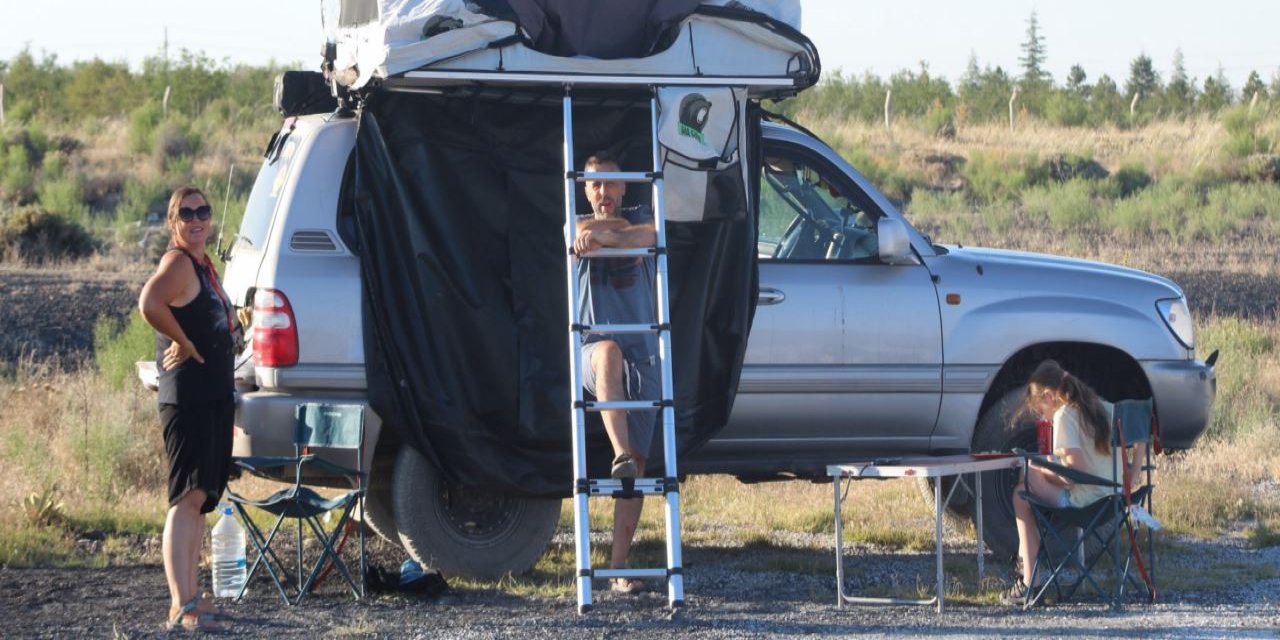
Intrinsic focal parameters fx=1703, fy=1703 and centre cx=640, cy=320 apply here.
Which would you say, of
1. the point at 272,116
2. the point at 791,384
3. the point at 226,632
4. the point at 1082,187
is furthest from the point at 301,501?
the point at 272,116

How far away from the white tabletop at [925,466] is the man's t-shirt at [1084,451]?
24cm

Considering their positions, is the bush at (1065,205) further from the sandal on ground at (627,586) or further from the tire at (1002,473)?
the sandal on ground at (627,586)

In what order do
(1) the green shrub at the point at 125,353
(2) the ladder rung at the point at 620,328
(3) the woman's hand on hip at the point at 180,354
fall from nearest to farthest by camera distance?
1. (3) the woman's hand on hip at the point at 180,354
2. (2) the ladder rung at the point at 620,328
3. (1) the green shrub at the point at 125,353

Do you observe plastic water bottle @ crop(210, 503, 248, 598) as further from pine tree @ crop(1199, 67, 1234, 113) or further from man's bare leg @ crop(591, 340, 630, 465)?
pine tree @ crop(1199, 67, 1234, 113)

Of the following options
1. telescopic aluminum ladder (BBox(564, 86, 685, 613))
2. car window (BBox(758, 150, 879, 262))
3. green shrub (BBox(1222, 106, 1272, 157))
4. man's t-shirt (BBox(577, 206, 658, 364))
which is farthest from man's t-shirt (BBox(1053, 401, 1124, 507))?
green shrub (BBox(1222, 106, 1272, 157))

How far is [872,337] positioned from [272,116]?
86.6ft

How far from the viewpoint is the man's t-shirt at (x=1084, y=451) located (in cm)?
741

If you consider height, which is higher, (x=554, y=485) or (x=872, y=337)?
(x=872, y=337)

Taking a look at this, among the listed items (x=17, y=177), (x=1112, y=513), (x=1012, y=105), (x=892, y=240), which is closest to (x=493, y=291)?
(x=892, y=240)

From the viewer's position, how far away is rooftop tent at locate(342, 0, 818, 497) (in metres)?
7.45

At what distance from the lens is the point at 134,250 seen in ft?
71.2

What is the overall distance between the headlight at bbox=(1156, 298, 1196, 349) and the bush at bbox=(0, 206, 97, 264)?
51.7ft

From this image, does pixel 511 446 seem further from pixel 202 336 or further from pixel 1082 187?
pixel 1082 187

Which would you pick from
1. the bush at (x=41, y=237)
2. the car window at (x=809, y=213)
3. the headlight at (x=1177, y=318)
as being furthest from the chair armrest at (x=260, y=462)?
the bush at (x=41, y=237)
